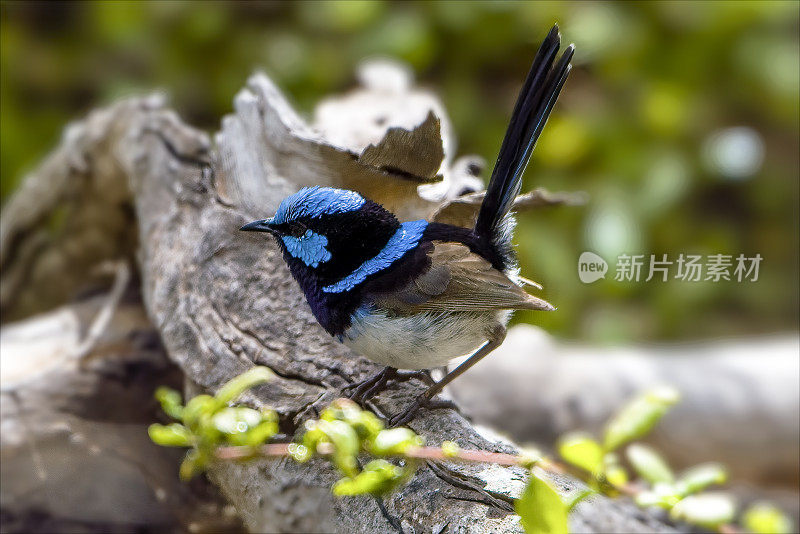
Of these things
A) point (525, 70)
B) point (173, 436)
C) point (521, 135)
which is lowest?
point (173, 436)

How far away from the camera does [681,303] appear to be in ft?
16.6

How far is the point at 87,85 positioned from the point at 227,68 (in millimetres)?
908

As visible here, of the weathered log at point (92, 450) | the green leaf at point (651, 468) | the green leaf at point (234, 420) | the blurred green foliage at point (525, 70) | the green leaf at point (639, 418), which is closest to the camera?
the green leaf at point (234, 420)

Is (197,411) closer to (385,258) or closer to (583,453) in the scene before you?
→ (385,258)

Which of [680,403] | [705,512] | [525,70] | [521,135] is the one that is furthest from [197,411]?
[525,70]

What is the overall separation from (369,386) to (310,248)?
0.40 m

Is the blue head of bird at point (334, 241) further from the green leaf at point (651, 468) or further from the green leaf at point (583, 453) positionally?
the green leaf at point (651, 468)

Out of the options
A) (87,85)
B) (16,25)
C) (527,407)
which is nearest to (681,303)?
(527,407)

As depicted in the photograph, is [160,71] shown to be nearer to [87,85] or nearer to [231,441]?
[87,85]

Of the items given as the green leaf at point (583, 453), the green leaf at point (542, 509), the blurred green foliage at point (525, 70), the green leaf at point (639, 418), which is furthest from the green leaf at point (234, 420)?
the blurred green foliage at point (525, 70)

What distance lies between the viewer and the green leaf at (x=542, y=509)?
1.49 meters

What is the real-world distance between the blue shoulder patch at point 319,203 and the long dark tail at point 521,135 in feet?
1.17

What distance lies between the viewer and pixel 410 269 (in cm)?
213

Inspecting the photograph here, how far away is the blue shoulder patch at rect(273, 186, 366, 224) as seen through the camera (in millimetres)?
2121
